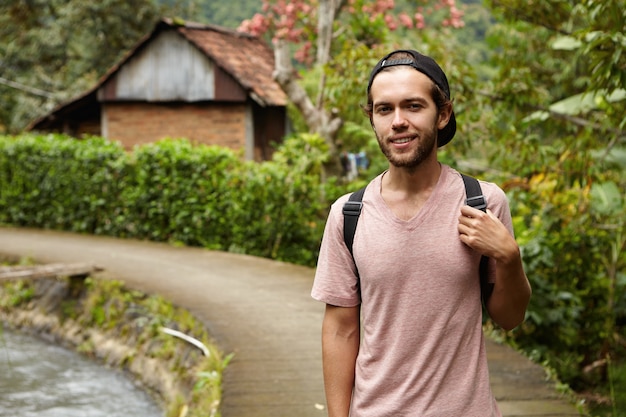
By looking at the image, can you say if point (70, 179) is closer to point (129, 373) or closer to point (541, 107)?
point (129, 373)

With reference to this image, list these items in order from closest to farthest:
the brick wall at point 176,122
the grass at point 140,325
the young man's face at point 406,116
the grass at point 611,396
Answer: the young man's face at point 406,116, the grass at point 611,396, the grass at point 140,325, the brick wall at point 176,122

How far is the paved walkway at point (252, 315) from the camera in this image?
16.4 ft

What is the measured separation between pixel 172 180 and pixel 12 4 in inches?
648

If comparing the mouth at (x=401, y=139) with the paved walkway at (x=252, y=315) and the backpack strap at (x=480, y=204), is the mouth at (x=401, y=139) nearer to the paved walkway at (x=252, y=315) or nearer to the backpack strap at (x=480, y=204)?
the backpack strap at (x=480, y=204)

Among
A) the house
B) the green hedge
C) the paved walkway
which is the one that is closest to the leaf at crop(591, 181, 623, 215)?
the paved walkway

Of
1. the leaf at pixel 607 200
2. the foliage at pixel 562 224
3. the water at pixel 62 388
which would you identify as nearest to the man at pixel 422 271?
the foliage at pixel 562 224

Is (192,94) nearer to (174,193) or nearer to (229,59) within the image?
(229,59)

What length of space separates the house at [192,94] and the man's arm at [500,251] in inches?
586

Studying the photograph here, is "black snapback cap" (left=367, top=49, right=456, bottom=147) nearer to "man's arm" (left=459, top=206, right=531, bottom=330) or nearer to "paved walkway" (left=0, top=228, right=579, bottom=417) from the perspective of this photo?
"man's arm" (left=459, top=206, right=531, bottom=330)

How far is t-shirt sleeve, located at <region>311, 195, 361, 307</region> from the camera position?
2303mm

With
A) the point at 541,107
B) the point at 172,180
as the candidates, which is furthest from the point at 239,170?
the point at 541,107

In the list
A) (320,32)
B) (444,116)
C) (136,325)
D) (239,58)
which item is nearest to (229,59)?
(239,58)

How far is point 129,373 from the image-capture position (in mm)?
8195

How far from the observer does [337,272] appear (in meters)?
2.32
